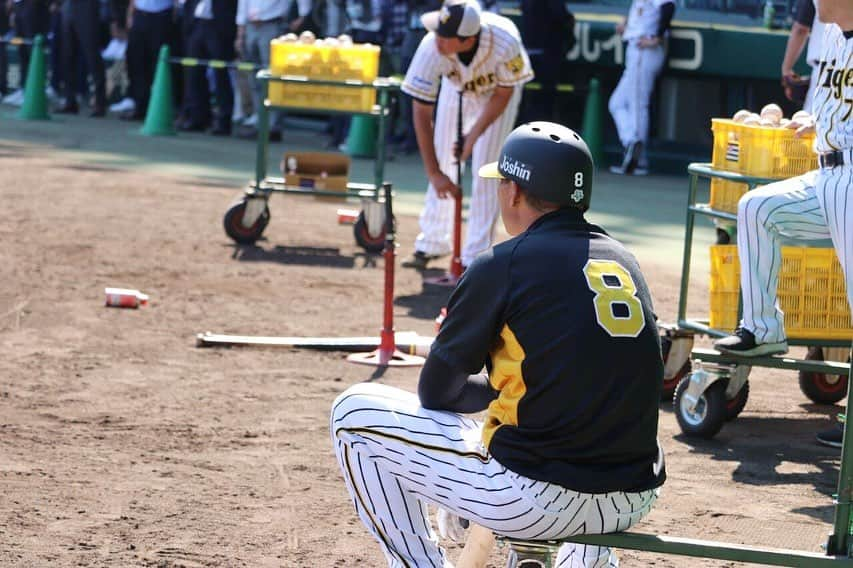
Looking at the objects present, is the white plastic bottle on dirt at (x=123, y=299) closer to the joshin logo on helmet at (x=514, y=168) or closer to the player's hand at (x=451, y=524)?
the player's hand at (x=451, y=524)

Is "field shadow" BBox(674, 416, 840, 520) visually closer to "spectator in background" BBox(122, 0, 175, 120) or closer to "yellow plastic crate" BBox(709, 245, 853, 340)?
"yellow plastic crate" BBox(709, 245, 853, 340)

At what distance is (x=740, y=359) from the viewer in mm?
6742

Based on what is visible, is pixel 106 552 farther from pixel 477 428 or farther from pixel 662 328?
pixel 662 328

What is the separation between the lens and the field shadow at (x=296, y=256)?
11.0m

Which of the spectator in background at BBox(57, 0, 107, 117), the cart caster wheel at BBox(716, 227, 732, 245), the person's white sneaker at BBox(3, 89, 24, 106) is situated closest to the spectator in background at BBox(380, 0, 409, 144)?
the spectator in background at BBox(57, 0, 107, 117)

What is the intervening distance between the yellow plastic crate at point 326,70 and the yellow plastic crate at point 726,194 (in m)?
4.60

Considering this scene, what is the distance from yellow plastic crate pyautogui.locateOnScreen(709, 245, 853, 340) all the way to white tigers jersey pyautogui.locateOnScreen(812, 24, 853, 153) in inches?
36.4

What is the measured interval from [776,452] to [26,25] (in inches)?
669

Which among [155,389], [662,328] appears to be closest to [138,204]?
[155,389]

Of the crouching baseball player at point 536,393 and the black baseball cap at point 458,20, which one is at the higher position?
the black baseball cap at point 458,20

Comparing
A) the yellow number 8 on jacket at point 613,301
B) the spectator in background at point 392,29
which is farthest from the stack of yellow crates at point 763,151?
the spectator in background at point 392,29

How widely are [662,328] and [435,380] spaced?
10.9 ft

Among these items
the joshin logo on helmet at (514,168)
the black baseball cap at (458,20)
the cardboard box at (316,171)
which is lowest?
the cardboard box at (316,171)

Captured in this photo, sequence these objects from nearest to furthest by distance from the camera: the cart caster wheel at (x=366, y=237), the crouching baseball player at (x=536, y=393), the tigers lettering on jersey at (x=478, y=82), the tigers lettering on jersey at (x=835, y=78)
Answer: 1. the crouching baseball player at (x=536, y=393)
2. the tigers lettering on jersey at (x=835, y=78)
3. the tigers lettering on jersey at (x=478, y=82)
4. the cart caster wheel at (x=366, y=237)
